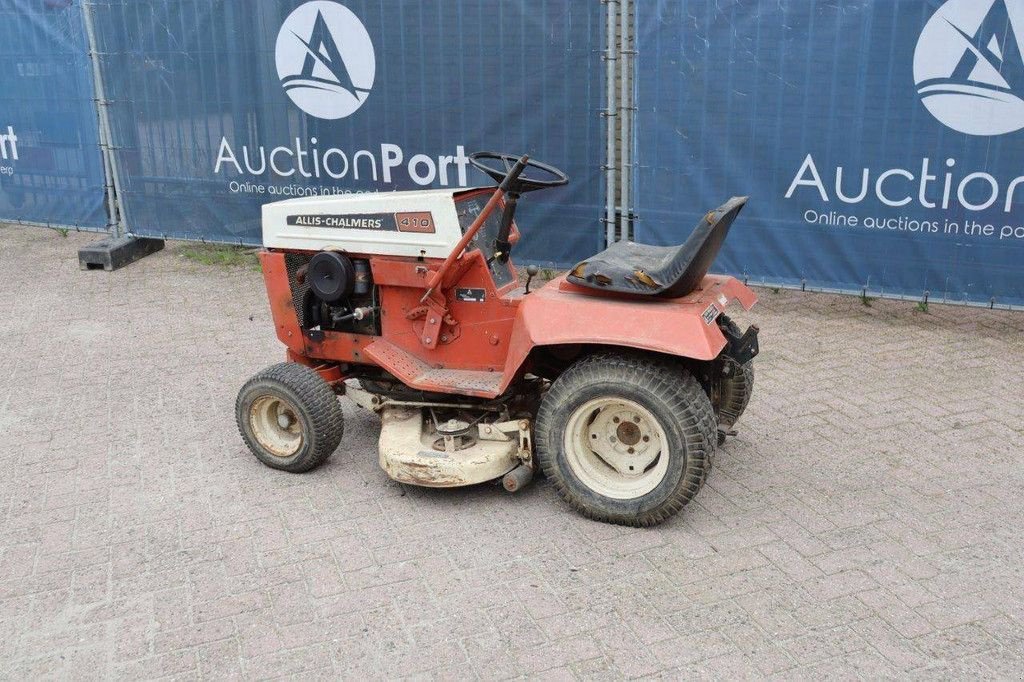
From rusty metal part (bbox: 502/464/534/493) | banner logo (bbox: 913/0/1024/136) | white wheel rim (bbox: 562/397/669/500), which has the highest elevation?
banner logo (bbox: 913/0/1024/136)

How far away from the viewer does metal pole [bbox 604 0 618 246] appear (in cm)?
713

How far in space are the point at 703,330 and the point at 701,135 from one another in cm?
339

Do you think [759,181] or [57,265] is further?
[57,265]

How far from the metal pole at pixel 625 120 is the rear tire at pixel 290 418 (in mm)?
3298

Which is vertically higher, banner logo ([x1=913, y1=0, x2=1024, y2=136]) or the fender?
banner logo ([x1=913, y1=0, x2=1024, y2=136])

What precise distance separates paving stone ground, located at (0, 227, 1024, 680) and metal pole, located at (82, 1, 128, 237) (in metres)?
3.28

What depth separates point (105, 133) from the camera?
902cm

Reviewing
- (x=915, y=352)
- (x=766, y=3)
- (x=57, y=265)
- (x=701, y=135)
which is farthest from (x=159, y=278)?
(x=915, y=352)

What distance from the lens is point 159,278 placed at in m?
8.77

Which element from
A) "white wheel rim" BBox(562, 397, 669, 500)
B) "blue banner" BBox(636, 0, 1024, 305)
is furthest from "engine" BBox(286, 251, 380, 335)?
"blue banner" BBox(636, 0, 1024, 305)

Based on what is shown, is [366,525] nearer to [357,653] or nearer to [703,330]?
[357,653]

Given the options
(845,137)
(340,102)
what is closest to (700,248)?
(845,137)

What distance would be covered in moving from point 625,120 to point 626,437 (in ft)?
11.4

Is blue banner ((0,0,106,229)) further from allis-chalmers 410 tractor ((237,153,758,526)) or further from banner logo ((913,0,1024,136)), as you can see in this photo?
banner logo ((913,0,1024,136))
